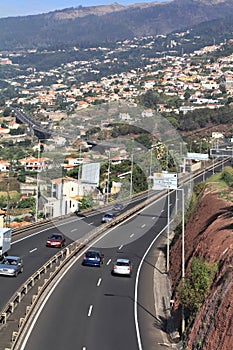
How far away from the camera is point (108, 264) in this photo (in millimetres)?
33500

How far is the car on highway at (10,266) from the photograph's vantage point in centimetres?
2759

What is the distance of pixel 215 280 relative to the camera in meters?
20.9

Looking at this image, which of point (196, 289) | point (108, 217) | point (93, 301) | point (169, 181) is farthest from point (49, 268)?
point (108, 217)

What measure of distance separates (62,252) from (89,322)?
40.3 ft

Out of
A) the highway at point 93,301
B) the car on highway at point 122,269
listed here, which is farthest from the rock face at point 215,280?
the car on highway at point 122,269

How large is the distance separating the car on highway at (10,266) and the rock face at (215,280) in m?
6.94

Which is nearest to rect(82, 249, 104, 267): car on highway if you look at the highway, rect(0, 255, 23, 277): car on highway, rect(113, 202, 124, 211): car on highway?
the highway

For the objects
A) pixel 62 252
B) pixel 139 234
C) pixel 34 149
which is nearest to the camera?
pixel 62 252

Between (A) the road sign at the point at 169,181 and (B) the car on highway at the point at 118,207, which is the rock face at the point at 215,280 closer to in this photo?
(A) the road sign at the point at 169,181

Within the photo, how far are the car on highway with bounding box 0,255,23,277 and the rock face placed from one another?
6.94 meters

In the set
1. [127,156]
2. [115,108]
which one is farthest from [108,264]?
[115,108]

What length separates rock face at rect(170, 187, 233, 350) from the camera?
53.9 ft

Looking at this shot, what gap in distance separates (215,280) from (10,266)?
34.4 feet

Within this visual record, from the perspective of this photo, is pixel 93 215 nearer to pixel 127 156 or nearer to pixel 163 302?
pixel 163 302
